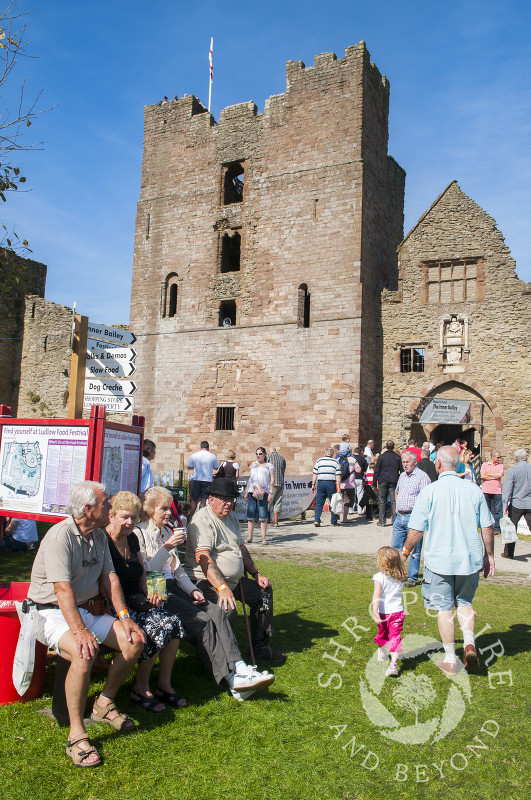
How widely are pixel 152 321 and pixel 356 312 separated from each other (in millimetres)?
7918

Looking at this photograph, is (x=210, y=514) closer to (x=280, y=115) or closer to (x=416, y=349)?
(x=416, y=349)

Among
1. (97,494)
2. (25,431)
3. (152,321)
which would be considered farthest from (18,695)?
(152,321)

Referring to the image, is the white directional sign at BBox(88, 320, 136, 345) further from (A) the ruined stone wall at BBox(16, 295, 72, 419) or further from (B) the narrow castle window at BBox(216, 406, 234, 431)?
(A) the ruined stone wall at BBox(16, 295, 72, 419)

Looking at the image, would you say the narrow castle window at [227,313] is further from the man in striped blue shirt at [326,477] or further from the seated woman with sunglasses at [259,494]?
the seated woman with sunglasses at [259,494]

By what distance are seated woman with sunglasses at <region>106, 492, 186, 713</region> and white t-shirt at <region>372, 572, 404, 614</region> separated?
64.5 inches

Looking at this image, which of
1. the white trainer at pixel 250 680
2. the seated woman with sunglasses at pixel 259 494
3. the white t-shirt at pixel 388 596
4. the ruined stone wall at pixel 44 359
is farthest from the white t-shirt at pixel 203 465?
the ruined stone wall at pixel 44 359

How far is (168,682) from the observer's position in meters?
4.22

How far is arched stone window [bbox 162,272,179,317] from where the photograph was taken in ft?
73.3

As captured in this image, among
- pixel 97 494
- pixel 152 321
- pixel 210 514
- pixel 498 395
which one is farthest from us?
pixel 152 321

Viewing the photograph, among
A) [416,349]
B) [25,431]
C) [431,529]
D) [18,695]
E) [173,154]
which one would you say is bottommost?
[18,695]

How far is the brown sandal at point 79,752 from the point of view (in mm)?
3343

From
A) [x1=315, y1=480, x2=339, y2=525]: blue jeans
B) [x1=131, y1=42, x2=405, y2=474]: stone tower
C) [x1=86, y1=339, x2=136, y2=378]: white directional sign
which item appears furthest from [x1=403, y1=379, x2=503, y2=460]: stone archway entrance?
[x1=86, y1=339, x2=136, y2=378]: white directional sign

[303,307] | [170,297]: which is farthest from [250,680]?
[170,297]

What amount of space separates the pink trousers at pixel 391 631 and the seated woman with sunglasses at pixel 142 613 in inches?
65.4
